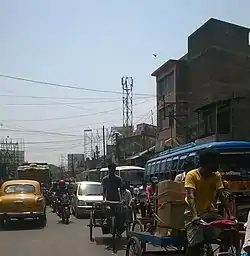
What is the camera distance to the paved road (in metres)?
12.9

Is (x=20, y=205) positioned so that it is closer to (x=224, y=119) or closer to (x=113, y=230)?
(x=113, y=230)

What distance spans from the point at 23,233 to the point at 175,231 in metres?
10.8

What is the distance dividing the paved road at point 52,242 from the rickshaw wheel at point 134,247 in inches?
121

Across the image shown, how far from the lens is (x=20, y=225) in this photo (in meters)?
21.1

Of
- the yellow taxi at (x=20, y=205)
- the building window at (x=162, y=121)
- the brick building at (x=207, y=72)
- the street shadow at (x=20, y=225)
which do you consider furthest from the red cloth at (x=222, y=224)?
the building window at (x=162, y=121)

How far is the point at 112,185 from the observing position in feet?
46.6

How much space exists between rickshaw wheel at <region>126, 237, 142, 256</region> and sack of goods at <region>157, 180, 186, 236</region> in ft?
1.55

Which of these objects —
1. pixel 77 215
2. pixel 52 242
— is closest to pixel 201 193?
pixel 52 242

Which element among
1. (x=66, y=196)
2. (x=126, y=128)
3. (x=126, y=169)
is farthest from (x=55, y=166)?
(x=66, y=196)

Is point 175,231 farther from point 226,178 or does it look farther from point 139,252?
point 226,178

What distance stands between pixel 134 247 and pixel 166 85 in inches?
1781

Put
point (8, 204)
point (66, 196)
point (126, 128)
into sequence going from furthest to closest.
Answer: point (126, 128) → point (66, 196) → point (8, 204)

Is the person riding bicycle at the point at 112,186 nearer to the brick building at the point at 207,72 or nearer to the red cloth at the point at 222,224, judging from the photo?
the red cloth at the point at 222,224

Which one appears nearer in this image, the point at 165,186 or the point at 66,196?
the point at 165,186
